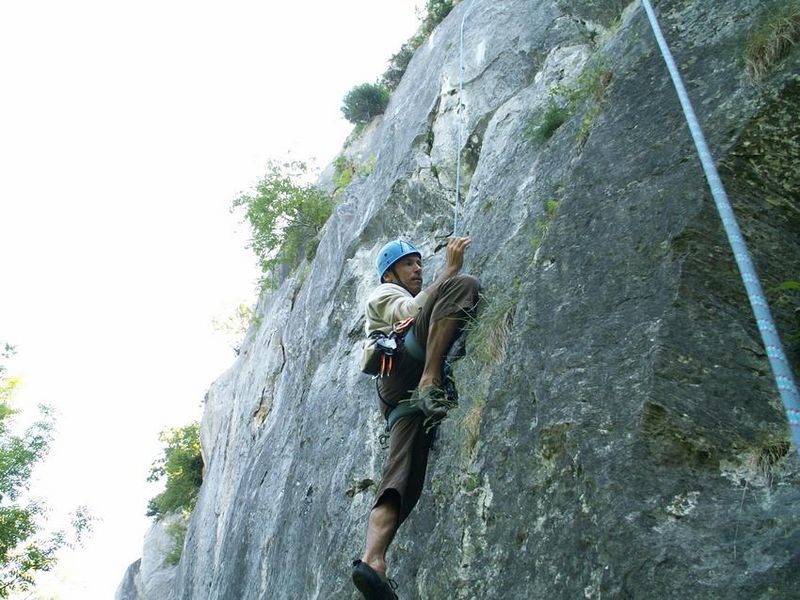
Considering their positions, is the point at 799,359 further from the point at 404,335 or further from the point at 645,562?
the point at 404,335

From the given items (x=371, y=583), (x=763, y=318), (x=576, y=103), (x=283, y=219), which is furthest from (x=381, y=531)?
(x=283, y=219)

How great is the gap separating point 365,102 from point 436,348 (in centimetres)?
1346

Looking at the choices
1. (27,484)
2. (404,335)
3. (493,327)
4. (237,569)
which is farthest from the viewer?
(27,484)

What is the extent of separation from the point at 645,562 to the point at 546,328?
63.7 inches

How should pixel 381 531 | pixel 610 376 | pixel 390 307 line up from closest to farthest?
pixel 610 376 < pixel 381 531 < pixel 390 307

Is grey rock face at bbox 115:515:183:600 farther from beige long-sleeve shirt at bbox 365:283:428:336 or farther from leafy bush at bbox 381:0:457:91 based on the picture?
beige long-sleeve shirt at bbox 365:283:428:336

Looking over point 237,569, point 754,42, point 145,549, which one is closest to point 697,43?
point 754,42

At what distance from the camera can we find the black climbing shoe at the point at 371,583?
14.6ft

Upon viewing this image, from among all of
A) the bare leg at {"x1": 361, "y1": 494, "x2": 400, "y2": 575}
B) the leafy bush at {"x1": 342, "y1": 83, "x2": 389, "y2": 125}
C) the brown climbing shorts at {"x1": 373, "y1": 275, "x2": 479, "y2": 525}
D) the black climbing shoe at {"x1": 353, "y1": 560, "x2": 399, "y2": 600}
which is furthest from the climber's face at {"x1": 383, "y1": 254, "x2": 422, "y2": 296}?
the leafy bush at {"x1": 342, "y1": 83, "x2": 389, "y2": 125}

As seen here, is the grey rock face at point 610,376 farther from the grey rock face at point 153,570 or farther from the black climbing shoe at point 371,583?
the grey rock face at point 153,570

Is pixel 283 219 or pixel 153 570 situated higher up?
pixel 283 219

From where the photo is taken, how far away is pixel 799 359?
379cm

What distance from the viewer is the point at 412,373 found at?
593cm

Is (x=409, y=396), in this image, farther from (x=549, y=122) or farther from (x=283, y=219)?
(x=283, y=219)
